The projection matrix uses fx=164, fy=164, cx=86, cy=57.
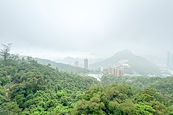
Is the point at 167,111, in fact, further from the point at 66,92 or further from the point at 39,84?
the point at 39,84

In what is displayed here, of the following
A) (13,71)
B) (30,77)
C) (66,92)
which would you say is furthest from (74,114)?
(13,71)

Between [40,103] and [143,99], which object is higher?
[143,99]

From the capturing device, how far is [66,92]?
2028 centimetres

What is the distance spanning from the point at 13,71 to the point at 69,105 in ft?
41.0

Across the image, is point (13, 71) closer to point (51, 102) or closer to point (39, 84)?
point (39, 84)

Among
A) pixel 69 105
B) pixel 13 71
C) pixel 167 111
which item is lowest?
pixel 69 105

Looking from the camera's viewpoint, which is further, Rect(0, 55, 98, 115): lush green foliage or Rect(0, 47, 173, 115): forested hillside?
Rect(0, 55, 98, 115): lush green foliage

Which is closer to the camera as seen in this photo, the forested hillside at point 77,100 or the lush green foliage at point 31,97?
the forested hillside at point 77,100

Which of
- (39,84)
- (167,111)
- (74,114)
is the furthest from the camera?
(39,84)

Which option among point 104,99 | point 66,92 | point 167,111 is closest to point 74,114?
point 104,99

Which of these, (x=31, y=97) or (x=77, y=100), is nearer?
(x=77, y=100)

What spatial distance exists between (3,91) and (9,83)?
3.55 metres

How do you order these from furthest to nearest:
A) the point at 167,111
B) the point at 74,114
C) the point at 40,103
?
the point at 40,103, the point at 167,111, the point at 74,114

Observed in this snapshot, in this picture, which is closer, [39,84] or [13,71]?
[39,84]
